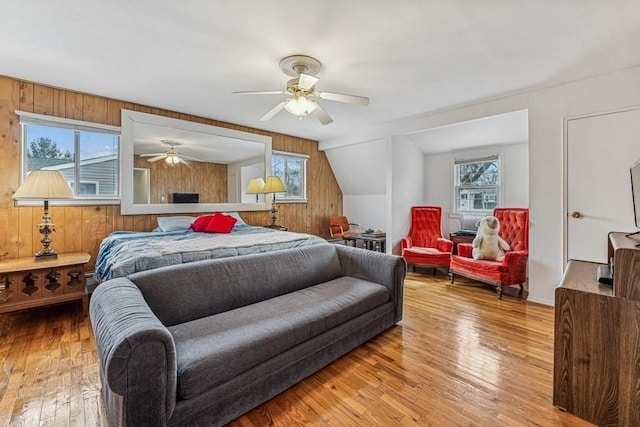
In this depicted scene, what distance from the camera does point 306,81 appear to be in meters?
2.32

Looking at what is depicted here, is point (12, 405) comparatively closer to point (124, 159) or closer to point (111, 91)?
point (124, 159)

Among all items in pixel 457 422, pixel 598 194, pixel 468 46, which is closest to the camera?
pixel 457 422

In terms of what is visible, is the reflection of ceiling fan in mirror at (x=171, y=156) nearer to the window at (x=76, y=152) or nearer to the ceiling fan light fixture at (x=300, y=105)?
the window at (x=76, y=152)

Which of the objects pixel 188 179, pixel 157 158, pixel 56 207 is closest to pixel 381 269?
pixel 188 179

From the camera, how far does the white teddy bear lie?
3.74 metres

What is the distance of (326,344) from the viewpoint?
1.99m

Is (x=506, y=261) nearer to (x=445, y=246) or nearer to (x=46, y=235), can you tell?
(x=445, y=246)

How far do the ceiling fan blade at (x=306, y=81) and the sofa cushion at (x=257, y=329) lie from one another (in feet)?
5.59

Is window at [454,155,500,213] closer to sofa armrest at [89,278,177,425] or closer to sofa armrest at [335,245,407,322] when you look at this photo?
sofa armrest at [335,245,407,322]

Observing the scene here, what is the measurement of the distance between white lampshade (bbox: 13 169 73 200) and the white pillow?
104 cm

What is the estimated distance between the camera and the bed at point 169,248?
224cm

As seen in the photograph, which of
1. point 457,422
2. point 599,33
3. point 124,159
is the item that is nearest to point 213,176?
point 124,159

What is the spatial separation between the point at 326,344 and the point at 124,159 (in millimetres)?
3363

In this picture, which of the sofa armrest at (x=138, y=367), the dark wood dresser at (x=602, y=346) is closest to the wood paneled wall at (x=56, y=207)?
the sofa armrest at (x=138, y=367)
